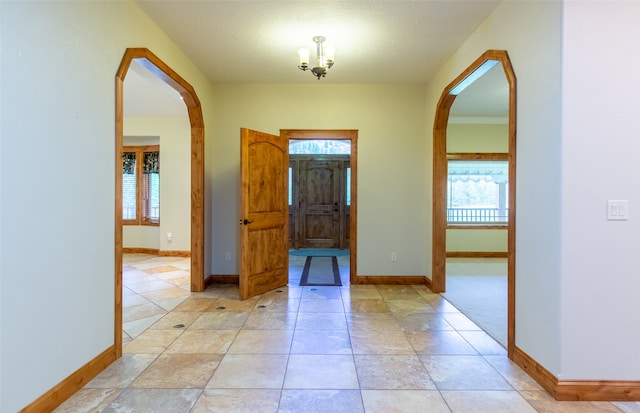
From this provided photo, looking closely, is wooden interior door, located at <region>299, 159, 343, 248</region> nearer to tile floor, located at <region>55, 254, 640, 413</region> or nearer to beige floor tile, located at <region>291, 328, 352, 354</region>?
tile floor, located at <region>55, 254, 640, 413</region>

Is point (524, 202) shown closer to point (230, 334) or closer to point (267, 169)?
point (230, 334)

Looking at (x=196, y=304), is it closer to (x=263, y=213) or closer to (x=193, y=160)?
(x=263, y=213)

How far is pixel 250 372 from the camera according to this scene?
2.25m

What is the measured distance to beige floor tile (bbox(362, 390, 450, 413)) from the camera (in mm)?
1855

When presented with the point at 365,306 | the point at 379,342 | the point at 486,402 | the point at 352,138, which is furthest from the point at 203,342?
the point at 352,138

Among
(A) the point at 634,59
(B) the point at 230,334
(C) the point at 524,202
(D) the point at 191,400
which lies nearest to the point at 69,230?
(D) the point at 191,400

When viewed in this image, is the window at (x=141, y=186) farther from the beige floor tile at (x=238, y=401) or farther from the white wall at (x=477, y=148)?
the white wall at (x=477, y=148)

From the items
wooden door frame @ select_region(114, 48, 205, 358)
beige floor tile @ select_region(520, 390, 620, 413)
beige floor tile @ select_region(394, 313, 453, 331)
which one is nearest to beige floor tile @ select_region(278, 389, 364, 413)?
beige floor tile @ select_region(520, 390, 620, 413)

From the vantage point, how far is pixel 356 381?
214 cm

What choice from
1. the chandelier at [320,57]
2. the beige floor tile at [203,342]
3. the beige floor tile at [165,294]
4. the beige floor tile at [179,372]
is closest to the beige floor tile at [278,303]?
the beige floor tile at [203,342]

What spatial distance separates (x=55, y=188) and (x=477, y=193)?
23.3 feet

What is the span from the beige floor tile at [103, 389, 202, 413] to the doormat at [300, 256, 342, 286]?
273 centimetres

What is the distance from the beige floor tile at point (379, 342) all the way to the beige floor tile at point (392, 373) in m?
0.08

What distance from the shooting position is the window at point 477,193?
23.0 feet
